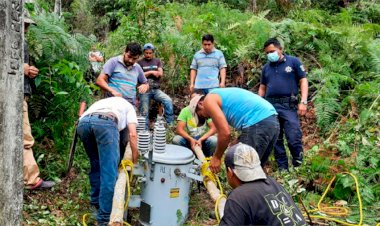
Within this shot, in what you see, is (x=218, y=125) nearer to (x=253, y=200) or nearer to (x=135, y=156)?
(x=135, y=156)

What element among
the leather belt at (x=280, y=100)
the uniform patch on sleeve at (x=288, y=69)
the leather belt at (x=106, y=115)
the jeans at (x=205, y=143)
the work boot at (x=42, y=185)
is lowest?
the work boot at (x=42, y=185)

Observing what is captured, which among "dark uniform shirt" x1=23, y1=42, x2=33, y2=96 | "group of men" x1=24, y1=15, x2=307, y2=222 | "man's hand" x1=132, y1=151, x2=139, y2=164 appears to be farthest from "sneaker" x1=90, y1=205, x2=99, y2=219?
"dark uniform shirt" x1=23, y1=42, x2=33, y2=96

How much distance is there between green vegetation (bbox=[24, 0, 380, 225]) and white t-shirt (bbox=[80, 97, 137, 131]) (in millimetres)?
1037

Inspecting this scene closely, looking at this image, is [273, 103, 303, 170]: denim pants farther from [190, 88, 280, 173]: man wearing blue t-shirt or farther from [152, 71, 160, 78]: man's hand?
[152, 71, 160, 78]: man's hand

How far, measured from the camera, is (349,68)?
28.3ft

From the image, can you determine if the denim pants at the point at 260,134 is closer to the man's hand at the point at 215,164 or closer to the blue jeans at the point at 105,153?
the man's hand at the point at 215,164

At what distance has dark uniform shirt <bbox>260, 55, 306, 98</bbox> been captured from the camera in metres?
5.88

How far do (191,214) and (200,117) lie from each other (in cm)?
123

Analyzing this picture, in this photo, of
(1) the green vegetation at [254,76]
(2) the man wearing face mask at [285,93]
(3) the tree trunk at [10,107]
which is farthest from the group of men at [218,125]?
(3) the tree trunk at [10,107]

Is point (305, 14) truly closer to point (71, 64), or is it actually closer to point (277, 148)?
point (277, 148)

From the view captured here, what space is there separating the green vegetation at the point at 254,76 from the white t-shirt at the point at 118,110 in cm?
104

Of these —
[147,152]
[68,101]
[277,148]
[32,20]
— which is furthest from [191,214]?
[32,20]

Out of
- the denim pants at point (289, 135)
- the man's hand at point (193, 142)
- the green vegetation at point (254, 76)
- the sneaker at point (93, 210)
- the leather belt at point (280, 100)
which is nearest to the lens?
the sneaker at point (93, 210)

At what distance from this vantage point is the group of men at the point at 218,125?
2.79 m
